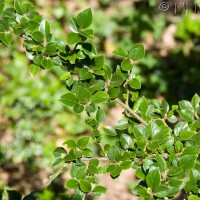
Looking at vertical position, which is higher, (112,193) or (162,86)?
(162,86)

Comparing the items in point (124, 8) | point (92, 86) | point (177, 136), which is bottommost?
point (124, 8)

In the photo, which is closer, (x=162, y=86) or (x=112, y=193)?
(x=112, y=193)

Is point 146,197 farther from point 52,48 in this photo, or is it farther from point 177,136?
point 52,48

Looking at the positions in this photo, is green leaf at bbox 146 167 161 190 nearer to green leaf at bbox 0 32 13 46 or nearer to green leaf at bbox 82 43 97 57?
green leaf at bbox 82 43 97 57

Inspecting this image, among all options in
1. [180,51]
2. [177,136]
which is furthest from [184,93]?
[177,136]

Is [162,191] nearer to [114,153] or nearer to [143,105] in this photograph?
[114,153]

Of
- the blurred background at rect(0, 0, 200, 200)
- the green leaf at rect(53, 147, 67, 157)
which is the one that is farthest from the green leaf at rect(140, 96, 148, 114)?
the blurred background at rect(0, 0, 200, 200)

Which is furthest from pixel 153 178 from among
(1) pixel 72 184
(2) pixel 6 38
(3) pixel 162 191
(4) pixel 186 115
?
(2) pixel 6 38
